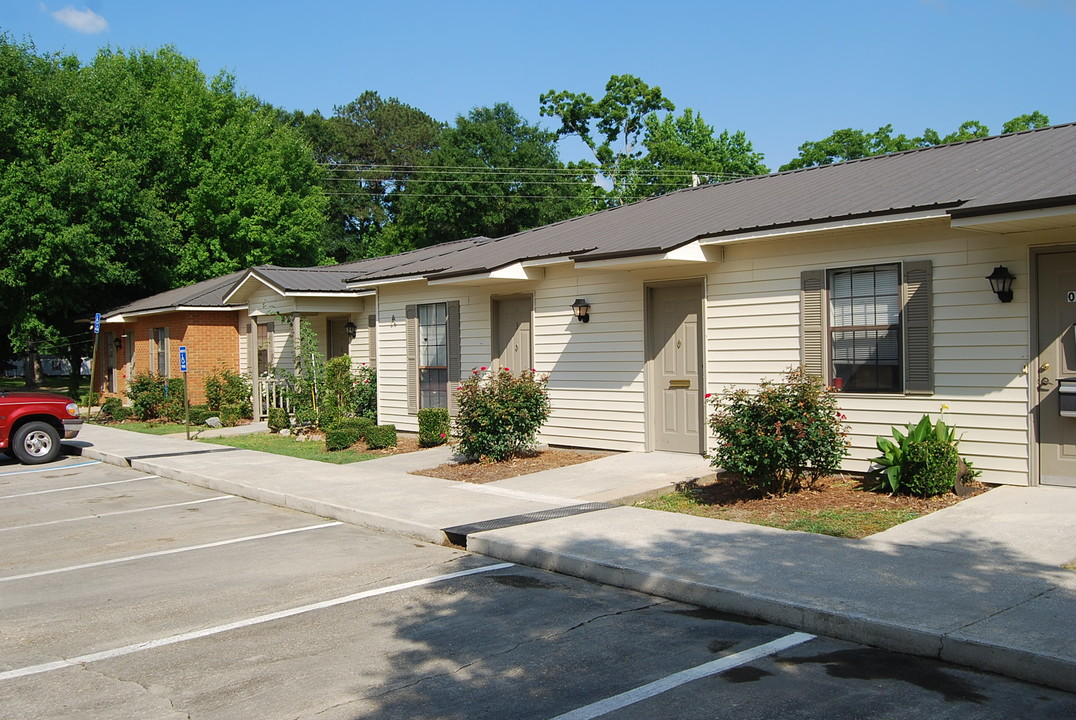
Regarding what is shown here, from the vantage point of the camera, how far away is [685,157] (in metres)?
46.5

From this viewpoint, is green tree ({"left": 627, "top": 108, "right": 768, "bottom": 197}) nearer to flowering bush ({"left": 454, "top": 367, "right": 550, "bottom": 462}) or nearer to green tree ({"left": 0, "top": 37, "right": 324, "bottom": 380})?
green tree ({"left": 0, "top": 37, "right": 324, "bottom": 380})

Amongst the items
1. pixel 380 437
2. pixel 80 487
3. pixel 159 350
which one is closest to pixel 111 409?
pixel 159 350

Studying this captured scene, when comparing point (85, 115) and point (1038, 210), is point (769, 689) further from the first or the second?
point (85, 115)

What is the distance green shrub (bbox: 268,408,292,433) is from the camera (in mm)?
19688

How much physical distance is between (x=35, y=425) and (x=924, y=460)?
49.4ft

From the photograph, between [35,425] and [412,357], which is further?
[412,357]

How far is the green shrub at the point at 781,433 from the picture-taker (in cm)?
934

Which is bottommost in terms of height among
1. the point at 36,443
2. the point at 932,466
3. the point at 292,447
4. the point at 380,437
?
the point at 292,447

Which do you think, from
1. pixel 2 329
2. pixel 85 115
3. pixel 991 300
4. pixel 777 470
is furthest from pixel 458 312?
pixel 2 329

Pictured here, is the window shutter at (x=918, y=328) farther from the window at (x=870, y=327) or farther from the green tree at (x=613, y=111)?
the green tree at (x=613, y=111)

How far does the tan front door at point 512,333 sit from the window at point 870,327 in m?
5.21

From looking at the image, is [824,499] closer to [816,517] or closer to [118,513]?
[816,517]

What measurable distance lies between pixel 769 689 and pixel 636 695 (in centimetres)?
71

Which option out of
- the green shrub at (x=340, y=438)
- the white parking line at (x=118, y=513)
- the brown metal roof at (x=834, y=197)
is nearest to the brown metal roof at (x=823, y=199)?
the brown metal roof at (x=834, y=197)
